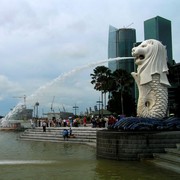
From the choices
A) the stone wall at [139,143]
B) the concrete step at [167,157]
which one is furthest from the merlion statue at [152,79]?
the concrete step at [167,157]

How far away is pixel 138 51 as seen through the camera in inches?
705

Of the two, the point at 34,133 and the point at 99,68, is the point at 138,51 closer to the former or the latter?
the point at 34,133

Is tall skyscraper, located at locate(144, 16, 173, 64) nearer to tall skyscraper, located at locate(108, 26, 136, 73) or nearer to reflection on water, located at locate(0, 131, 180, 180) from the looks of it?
tall skyscraper, located at locate(108, 26, 136, 73)

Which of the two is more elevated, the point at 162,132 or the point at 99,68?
the point at 99,68

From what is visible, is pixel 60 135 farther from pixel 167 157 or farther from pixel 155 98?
pixel 167 157

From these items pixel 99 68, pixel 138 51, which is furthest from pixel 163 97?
pixel 99 68

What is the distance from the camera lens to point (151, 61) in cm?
1755

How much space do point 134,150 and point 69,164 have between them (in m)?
2.75

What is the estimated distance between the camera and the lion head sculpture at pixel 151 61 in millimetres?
17516

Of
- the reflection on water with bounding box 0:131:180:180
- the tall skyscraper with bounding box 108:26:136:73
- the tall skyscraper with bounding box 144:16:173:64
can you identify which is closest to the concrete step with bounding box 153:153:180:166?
the reflection on water with bounding box 0:131:180:180

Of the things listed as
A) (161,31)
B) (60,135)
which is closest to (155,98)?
(60,135)

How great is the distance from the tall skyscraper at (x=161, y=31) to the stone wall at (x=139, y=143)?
241 ft

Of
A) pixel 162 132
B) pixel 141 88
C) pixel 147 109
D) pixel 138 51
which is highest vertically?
pixel 138 51

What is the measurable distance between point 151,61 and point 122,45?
61.1m
